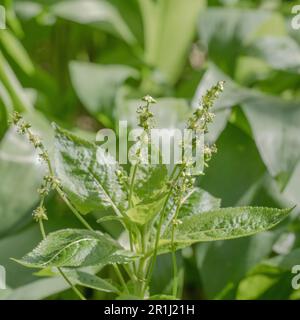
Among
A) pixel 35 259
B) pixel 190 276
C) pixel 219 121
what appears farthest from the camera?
pixel 190 276

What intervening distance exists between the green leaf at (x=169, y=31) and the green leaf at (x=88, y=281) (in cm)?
74

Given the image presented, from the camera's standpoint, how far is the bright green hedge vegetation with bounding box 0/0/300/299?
2.54 feet

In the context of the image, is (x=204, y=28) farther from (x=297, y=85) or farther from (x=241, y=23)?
(x=297, y=85)

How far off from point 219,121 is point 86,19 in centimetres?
41

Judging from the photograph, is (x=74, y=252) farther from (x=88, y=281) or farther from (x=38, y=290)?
(x=38, y=290)

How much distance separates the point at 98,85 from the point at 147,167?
0.48 meters

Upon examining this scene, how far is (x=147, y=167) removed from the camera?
809mm

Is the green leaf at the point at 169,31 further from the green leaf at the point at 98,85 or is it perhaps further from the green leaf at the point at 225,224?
the green leaf at the point at 225,224

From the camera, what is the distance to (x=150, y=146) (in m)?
0.81

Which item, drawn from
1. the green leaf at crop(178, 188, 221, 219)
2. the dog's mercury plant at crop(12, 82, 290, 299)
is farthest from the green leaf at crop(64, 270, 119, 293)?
the green leaf at crop(178, 188, 221, 219)

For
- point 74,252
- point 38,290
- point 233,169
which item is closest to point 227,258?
point 233,169

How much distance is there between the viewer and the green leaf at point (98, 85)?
4.03 ft

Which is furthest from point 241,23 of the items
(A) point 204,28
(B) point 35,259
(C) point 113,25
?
(B) point 35,259
